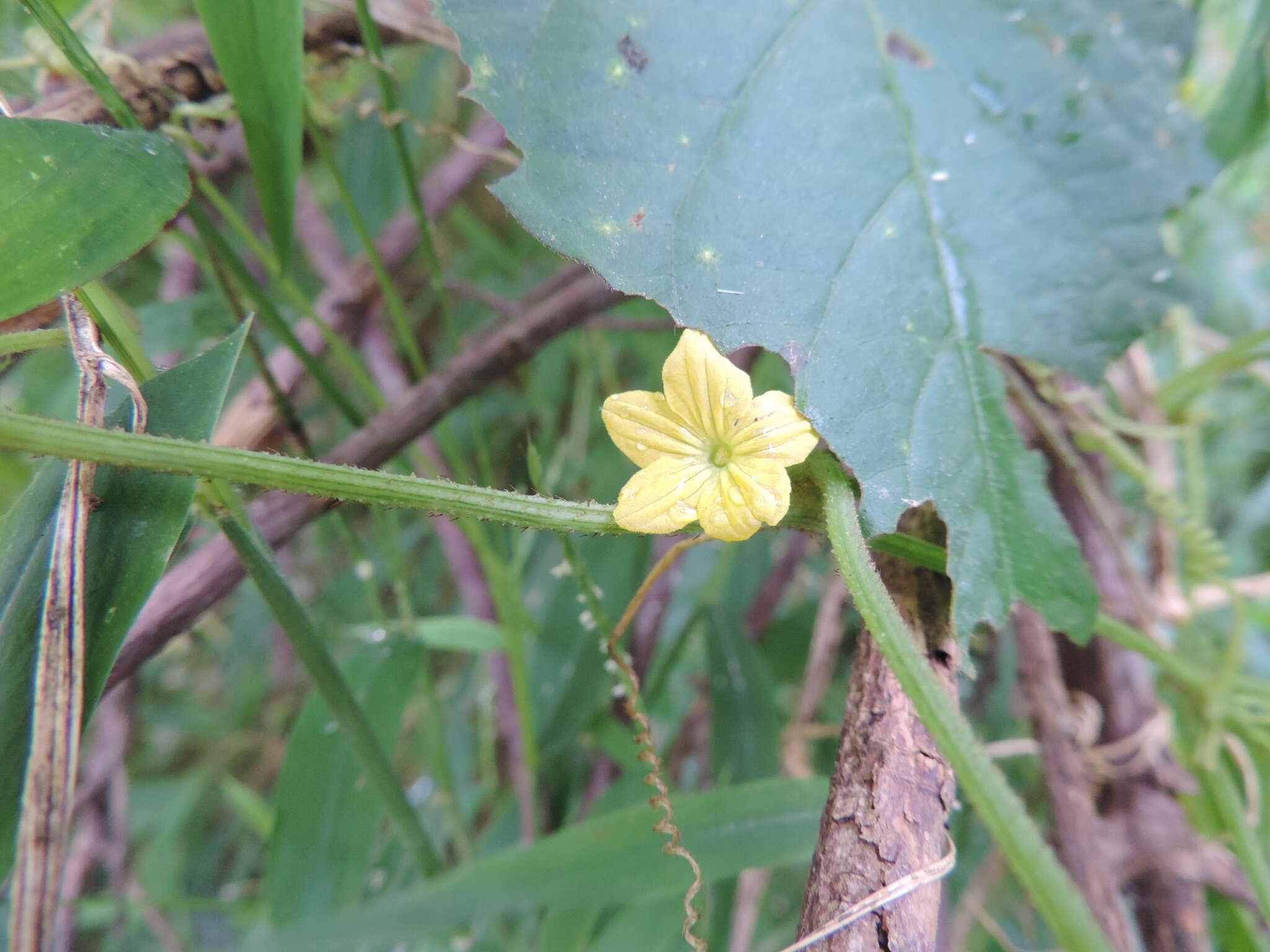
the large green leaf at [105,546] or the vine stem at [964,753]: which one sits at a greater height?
the large green leaf at [105,546]

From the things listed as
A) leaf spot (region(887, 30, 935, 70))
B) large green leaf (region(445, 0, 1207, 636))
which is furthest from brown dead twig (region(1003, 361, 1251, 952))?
leaf spot (region(887, 30, 935, 70))

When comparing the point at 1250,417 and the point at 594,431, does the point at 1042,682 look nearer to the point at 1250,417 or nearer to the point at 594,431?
the point at 594,431

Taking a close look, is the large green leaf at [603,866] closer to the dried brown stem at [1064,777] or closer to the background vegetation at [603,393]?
the background vegetation at [603,393]

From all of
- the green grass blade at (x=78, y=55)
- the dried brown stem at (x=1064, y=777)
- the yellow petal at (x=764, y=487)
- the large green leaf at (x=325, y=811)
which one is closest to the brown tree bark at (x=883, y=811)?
the yellow petal at (x=764, y=487)

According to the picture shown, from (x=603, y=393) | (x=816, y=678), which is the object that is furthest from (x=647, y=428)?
(x=603, y=393)

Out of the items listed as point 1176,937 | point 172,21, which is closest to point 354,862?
point 1176,937

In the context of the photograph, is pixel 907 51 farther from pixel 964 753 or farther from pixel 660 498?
pixel 964 753
